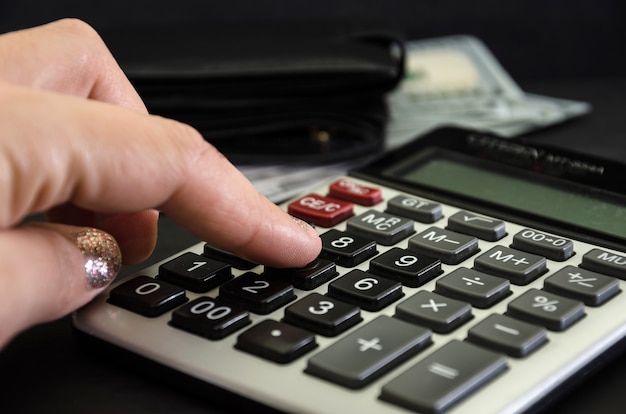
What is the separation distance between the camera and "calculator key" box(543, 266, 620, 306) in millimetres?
395

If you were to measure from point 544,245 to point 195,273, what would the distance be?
156 mm

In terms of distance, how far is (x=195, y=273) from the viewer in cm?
42

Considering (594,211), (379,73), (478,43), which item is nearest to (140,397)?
(594,211)

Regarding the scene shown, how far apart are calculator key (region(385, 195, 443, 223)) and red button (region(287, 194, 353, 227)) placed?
22 mm

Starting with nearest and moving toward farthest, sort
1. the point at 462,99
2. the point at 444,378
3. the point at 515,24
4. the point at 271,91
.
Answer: the point at 444,378 → the point at 271,91 → the point at 462,99 → the point at 515,24

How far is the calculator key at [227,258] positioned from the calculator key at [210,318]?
0.04 m

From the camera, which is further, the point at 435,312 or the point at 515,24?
the point at 515,24

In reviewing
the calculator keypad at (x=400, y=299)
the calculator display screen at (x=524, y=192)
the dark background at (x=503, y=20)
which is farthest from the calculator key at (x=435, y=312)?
the dark background at (x=503, y=20)

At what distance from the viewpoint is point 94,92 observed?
17.6 inches

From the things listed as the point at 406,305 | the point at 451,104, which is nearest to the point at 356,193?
the point at 406,305

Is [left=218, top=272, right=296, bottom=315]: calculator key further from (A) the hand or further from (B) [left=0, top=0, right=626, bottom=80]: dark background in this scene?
(B) [left=0, top=0, right=626, bottom=80]: dark background

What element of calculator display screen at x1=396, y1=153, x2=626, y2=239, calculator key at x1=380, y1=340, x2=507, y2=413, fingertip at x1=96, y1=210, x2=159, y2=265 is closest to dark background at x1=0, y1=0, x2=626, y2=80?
calculator display screen at x1=396, y1=153, x2=626, y2=239

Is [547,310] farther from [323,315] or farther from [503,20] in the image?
[503,20]

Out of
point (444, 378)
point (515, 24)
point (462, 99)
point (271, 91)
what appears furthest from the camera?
point (515, 24)
